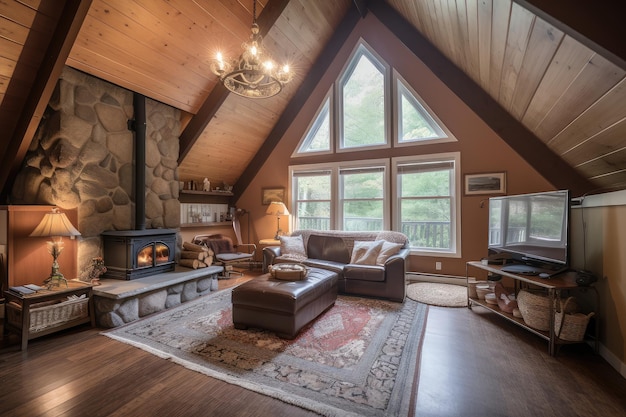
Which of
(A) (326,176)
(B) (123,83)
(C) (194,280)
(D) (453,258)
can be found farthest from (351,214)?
(B) (123,83)

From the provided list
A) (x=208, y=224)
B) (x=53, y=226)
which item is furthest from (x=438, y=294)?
(x=53, y=226)

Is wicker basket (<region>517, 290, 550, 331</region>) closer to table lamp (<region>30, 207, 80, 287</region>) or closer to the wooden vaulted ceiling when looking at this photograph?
the wooden vaulted ceiling

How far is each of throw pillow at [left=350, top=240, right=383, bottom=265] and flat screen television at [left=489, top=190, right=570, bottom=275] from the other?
57.9 inches

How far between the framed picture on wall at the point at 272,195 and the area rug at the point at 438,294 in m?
3.06

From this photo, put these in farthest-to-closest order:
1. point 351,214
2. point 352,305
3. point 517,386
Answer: point 351,214
point 352,305
point 517,386

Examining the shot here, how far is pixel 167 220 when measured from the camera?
174 inches

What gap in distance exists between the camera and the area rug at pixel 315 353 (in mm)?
1815

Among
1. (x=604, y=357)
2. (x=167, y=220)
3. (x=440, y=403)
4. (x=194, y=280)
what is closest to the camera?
(x=440, y=403)

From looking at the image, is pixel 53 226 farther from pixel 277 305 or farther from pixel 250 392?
pixel 250 392

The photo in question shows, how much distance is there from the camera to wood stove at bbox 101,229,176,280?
3420 millimetres

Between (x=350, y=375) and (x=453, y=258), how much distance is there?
326 cm

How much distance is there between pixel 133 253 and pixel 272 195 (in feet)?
9.82

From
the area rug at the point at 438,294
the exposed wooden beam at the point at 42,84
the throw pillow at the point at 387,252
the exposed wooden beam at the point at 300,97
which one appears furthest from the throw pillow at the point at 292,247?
the exposed wooden beam at the point at 42,84

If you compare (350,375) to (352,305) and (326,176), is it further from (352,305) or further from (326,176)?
(326,176)
